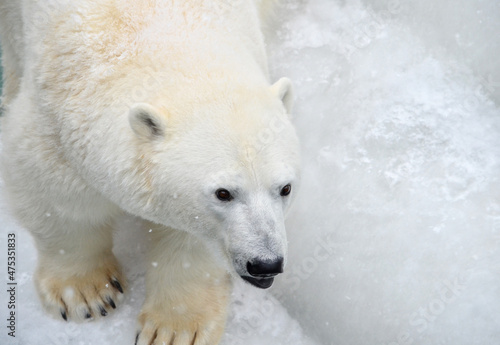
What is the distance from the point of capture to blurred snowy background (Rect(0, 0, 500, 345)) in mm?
3438

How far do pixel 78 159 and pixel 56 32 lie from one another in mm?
631

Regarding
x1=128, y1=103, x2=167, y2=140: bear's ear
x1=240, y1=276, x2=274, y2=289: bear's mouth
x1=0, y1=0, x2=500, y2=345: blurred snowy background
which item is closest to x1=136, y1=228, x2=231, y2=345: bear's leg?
x1=0, y1=0, x2=500, y2=345: blurred snowy background

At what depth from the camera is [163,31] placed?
282cm

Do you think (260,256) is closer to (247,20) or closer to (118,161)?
(118,161)

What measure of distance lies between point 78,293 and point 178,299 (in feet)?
2.05

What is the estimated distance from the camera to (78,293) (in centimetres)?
366

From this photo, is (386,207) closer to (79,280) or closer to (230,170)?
(230,170)

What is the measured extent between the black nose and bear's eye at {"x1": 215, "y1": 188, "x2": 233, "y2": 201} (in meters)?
0.28

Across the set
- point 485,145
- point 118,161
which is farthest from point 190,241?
point 485,145

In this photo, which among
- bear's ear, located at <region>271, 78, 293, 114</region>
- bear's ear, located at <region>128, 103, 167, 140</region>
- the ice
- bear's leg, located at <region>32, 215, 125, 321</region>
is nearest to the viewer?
bear's ear, located at <region>128, 103, 167, 140</region>

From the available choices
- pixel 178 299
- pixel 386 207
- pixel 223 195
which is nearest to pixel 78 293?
pixel 178 299

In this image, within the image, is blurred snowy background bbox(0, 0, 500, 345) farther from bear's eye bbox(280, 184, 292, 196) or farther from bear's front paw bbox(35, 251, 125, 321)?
bear's eye bbox(280, 184, 292, 196)

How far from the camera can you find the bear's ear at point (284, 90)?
2.82 meters

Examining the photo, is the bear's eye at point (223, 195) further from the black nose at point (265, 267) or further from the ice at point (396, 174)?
the ice at point (396, 174)
